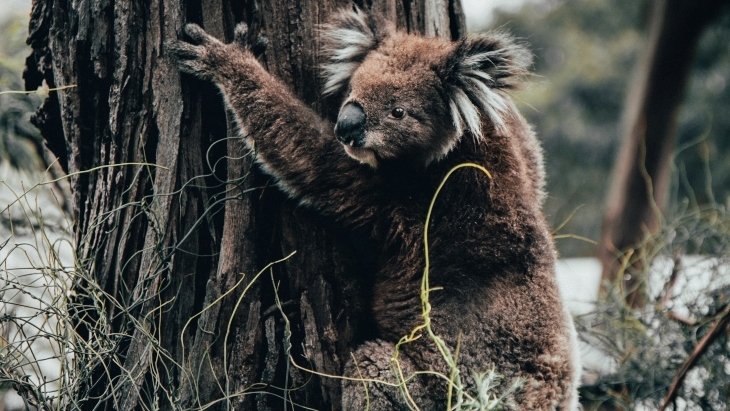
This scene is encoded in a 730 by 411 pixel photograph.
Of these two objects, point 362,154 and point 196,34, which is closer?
point 196,34

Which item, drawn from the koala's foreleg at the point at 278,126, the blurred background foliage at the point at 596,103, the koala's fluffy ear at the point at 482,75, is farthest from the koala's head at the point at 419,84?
the blurred background foliage at the point at 596,103

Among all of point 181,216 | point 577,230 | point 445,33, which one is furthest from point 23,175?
point 577,230

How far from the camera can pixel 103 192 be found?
274 cm

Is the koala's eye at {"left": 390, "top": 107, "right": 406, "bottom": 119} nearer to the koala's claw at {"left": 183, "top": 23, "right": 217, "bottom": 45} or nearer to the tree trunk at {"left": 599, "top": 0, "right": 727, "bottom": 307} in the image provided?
the koala's claw at {"left": 183, "top": 23, "right": 217, "bottom": 45}

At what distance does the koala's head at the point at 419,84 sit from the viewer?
3123 millimetres

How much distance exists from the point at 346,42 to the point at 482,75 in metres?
0.67

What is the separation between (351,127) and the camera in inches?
116

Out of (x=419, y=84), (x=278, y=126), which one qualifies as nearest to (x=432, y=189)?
(x=419, y=84)

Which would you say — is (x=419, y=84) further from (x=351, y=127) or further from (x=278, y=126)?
(x=278, y=126)

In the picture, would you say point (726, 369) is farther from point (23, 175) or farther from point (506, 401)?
point (23, 175)

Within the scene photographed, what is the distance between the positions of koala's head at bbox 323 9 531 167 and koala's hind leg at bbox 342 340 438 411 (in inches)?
35.3

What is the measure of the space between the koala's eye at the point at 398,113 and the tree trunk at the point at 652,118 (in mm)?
3907

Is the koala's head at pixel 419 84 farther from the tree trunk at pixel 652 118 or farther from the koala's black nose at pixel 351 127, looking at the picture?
the tree trunk at pixel 652 118

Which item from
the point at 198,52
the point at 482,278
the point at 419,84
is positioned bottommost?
the point at 482,278
